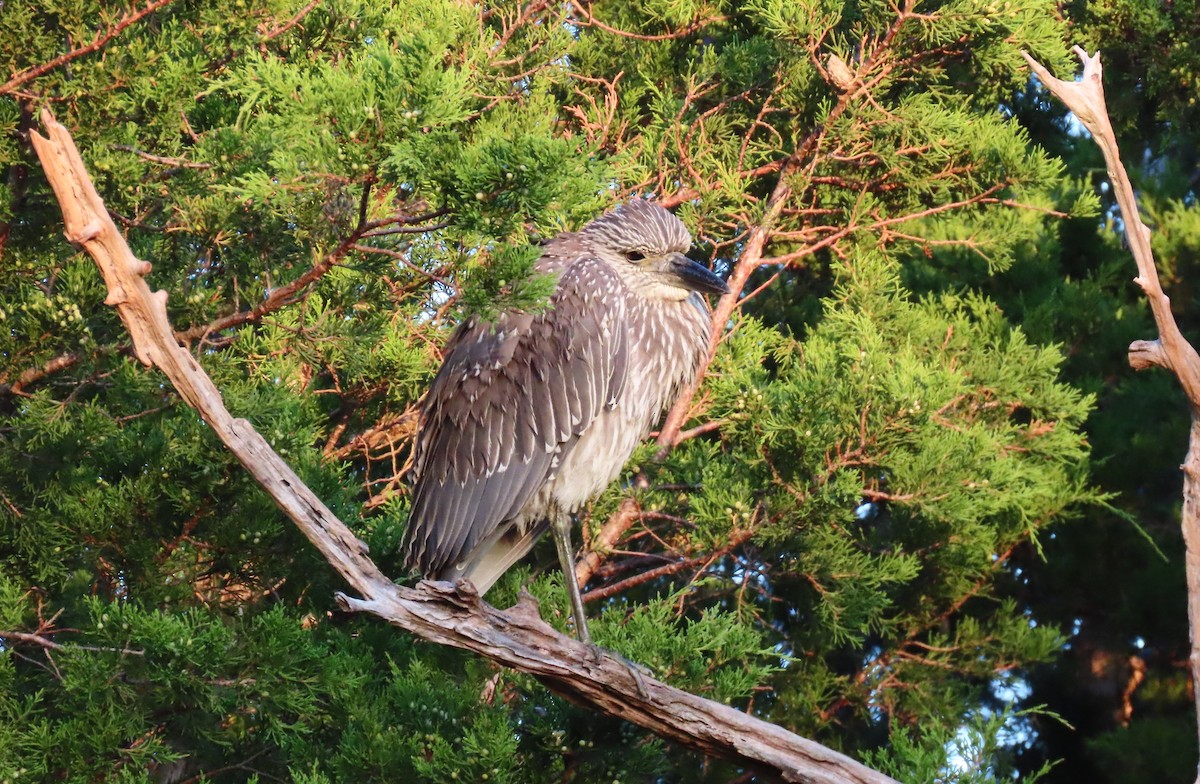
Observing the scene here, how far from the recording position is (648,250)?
16.0ft

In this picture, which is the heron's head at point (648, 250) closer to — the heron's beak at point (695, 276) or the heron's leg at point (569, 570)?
the heron's beak at point (695, 276)

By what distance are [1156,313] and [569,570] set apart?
1910mm

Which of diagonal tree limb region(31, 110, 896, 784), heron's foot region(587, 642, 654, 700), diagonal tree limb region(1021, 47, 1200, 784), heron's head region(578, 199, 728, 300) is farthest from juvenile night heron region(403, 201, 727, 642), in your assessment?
diagonal tree limb region(1021, 47, 1200, 784)

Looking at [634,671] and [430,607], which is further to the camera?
[634,671]

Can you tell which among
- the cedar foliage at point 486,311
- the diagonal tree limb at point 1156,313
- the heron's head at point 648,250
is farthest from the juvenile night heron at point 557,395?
the diagonal tree limb at point 1156,313

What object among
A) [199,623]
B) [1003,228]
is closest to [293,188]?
[199,623]

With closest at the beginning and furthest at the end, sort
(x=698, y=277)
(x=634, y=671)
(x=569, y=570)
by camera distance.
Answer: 1. (x=634, y=671)
2. (x=569, y=570)
3. (x=698, y=277)


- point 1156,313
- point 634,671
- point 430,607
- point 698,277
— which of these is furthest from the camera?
point 698,277

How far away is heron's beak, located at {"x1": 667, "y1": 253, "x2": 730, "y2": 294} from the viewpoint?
475cm

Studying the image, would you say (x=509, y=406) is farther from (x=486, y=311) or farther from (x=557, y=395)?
(x=486, y=311)

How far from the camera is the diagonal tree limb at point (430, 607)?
10.7 feet

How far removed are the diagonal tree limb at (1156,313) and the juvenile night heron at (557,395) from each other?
4.37 ft

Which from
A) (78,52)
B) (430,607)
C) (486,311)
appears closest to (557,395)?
(486,311)

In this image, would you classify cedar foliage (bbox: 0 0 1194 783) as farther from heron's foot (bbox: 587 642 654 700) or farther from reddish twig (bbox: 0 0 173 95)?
heron's foot (bbox: 587 642 654 700)
